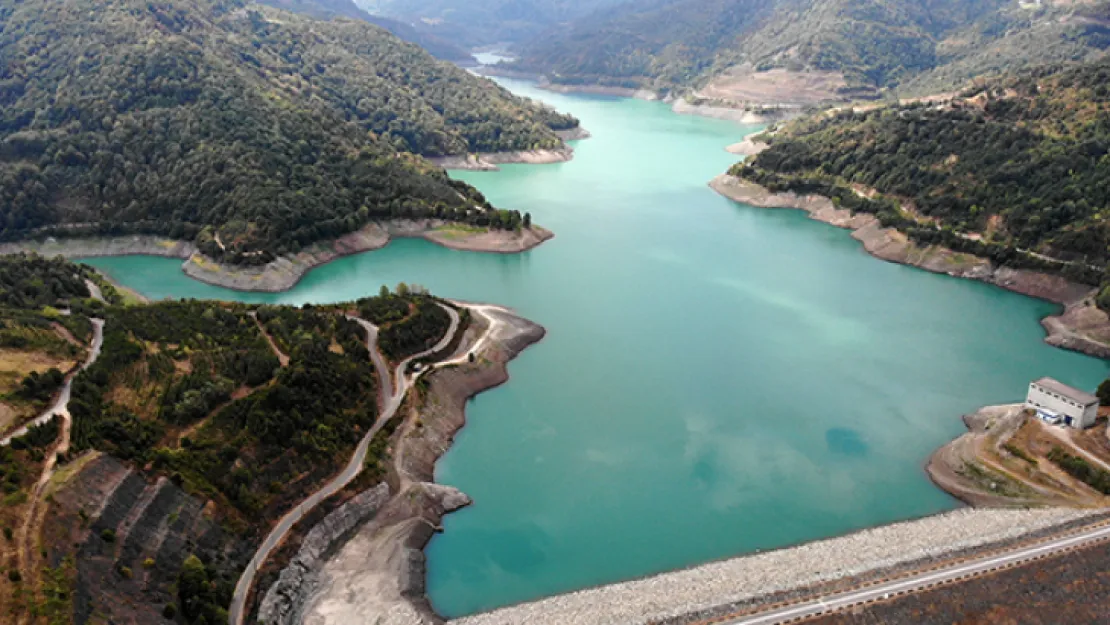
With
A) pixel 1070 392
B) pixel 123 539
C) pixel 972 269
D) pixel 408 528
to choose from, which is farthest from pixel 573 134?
Answer: pixel 123 539

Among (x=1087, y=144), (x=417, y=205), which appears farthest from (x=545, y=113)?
(x=1087, y=144)

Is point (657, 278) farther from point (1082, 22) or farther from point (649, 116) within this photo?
point (1082, 22)

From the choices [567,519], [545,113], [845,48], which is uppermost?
[845,48]

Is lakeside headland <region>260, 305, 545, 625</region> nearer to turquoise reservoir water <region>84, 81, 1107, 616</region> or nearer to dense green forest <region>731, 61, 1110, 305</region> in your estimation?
turquoise reservoir water <region>84, 81, 1107, 616</region>

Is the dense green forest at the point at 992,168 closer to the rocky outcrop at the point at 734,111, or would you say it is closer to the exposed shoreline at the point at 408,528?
the exposed shoreline at the point at 408,528

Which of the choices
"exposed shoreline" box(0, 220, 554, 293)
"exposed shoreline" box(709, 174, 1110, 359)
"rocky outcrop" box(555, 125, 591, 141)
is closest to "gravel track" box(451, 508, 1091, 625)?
"exposed shoreline" box(709, 174, 1110, 359)

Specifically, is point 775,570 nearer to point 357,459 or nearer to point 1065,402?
point 1065,402
